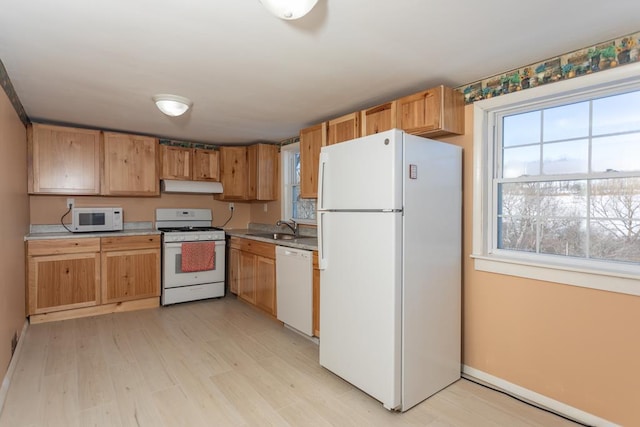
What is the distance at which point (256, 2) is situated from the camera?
1.57 m

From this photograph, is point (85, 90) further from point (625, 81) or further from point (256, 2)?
point (625, 81)

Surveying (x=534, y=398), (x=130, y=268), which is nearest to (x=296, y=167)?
(x=130, y=268)

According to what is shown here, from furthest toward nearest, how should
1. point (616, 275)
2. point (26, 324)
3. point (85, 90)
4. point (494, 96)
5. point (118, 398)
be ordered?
point (26, 324), point (85, 90), point (494, 96), point (118, 398), point (616, 275)

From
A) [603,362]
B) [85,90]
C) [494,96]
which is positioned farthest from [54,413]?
[494,96]

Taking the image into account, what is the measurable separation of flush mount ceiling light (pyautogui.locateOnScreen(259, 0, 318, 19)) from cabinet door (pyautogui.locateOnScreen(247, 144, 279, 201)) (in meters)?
3.41

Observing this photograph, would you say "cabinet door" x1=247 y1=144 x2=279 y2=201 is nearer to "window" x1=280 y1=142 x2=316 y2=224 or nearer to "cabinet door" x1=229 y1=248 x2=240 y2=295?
"window" x1=280 y1=142 x2=316 y2=224

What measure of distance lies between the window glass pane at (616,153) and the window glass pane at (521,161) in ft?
1.06

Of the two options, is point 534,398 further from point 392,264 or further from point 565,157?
point 565,157

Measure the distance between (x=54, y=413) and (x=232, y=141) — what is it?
357cm

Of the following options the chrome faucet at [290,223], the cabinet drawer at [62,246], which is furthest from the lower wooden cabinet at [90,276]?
the chrome faucet at [290,223]

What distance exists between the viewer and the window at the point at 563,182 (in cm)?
193

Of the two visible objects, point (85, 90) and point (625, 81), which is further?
point (85, 90)

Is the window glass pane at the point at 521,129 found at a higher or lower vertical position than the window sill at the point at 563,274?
higher

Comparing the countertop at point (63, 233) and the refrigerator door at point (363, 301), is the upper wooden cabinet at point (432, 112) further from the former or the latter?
the countertop at point (63, 233)
